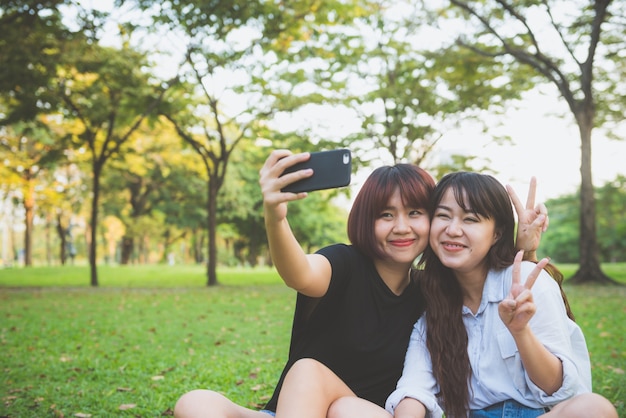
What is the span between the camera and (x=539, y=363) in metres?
2.08

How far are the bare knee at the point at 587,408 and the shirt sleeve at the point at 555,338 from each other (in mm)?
134

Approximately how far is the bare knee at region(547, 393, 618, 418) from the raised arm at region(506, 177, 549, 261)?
800 millimetres

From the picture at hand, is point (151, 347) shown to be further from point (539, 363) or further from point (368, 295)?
point (539, 363)

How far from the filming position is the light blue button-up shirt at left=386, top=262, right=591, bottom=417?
7.17 feet

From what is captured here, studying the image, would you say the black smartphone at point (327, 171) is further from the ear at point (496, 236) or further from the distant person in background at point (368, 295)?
the ear at point (496, 236)

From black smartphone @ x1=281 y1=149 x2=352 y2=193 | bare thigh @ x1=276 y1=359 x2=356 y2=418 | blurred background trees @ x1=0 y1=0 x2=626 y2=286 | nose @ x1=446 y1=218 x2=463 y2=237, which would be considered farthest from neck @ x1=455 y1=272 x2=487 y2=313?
blurred background trees @ x1=0 y1=0 x2=626 y2=286

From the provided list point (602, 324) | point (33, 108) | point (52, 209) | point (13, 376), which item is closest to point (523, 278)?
point (13, 376)

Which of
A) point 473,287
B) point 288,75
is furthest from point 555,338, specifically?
point 288,75

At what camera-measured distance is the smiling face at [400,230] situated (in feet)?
8.14

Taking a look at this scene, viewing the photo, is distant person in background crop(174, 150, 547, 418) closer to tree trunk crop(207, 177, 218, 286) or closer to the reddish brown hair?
the reddish brown hair

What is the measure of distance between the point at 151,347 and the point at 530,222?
18.2 feet

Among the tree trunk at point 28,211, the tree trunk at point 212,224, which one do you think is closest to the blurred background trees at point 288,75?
the tree trunk at point 212,224

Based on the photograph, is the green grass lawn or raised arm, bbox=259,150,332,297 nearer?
raised arm, bbox=259,150,332,297

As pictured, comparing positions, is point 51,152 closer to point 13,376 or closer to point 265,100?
point 265,100
